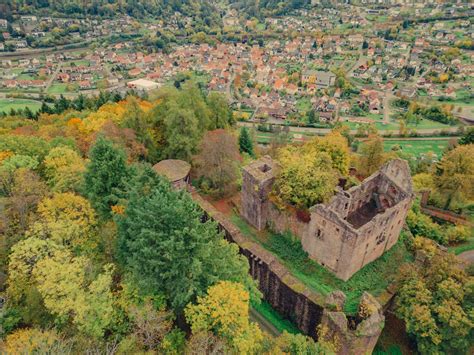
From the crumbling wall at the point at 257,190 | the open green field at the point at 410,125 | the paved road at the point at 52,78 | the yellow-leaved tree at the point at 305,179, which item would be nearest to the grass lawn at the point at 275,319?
the crumbling wall at the point at 257,190

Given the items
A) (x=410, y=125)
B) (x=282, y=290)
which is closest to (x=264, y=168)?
(x=282, y=290)

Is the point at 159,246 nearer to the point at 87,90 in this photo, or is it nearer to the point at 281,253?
the point at 281,253

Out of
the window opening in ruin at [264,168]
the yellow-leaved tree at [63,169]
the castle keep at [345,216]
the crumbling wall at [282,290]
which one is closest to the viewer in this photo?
the crumbling wall at [282,290]

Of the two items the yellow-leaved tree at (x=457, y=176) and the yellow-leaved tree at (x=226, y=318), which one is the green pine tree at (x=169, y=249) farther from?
the yellow-leaved tree at (x=457, y=176)

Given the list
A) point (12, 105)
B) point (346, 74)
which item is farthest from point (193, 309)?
point (346, 74)

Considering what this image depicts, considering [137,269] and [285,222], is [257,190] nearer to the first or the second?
[285,222]

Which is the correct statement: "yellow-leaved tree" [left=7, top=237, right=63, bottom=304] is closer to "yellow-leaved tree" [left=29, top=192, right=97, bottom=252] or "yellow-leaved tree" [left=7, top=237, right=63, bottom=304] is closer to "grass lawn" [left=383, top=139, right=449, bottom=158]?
"yellow-leaved tree" [left=29, top=192, right=97, bottom=252]
